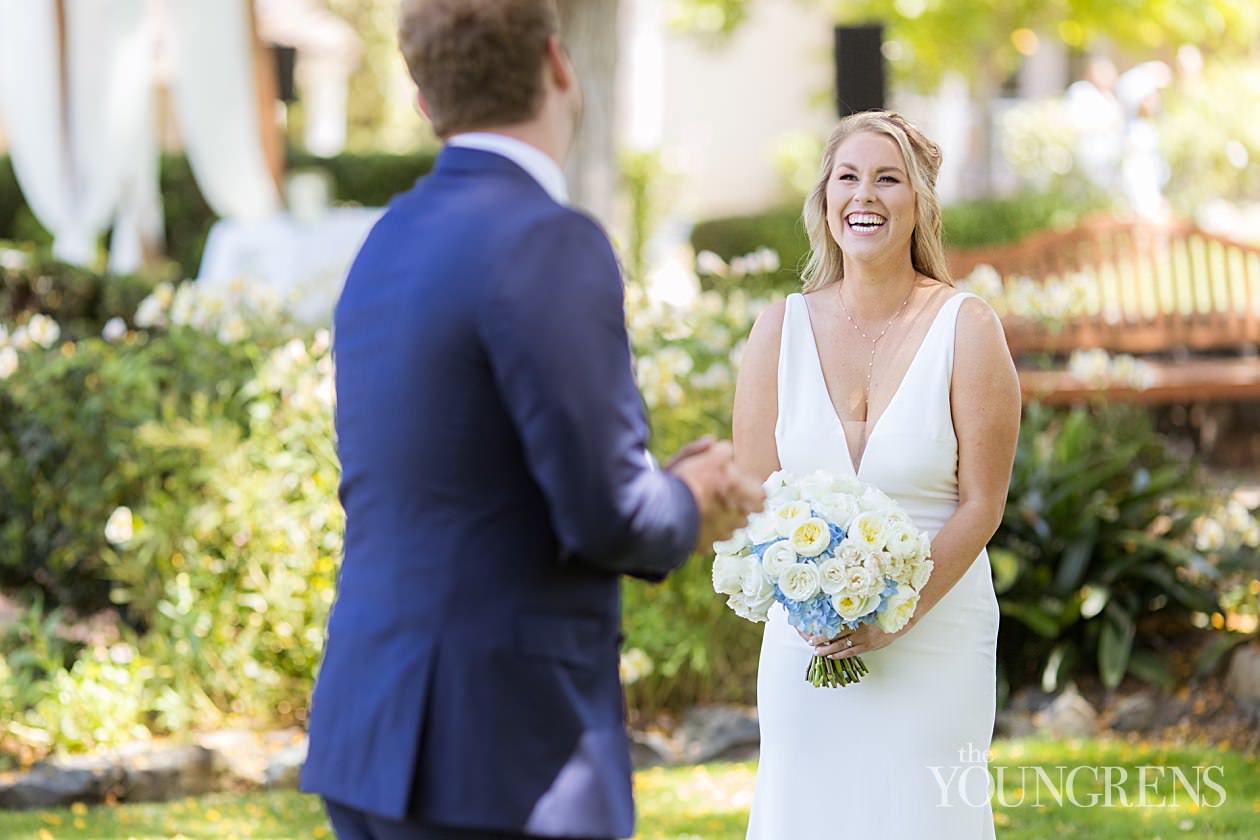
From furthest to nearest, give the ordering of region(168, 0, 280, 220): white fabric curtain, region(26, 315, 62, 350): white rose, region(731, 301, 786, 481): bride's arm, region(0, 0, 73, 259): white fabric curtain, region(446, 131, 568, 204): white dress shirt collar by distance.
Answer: region(168, 0, 280, 220): white fabric curtain
region(0, 0, 73, 259): white fabric curtain
region(26, 315, 62, 350): white rose
region(731, 301, 786, 481): bride's arm
region(446, 131, 568, 204): white dress shirt collar

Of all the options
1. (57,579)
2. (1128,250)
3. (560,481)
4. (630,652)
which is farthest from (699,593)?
(1128,250)

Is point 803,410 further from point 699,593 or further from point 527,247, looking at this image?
point 699,593

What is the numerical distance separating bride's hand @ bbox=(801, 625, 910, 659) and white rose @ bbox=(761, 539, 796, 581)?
0.18 metres

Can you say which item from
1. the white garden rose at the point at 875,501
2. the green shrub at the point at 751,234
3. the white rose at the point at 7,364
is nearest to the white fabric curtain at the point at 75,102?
the white rose at the point at 7,364

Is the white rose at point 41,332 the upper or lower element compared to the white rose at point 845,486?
upper

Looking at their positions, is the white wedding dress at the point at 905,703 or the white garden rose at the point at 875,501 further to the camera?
the white wedding dress at the point at 905,703

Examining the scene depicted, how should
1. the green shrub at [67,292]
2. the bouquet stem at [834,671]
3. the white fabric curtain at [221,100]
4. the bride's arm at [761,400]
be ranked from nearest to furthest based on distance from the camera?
1. the bouquet stem at [834,671]
2. the bride's arm at [761,400]
3. the green shrub at [67,292]
4. the white fabric curtain at [221,100]

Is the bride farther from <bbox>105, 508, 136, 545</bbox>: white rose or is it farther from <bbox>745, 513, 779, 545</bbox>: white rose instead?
<bbox>105, 508, 136, 545</bbox>: white rose

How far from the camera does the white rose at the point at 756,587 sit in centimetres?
311

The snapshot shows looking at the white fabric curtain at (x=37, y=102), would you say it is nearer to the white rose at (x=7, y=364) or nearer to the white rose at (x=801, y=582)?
the white rose at (x=7, y=364)

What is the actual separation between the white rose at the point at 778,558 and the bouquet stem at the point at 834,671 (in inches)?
11.1

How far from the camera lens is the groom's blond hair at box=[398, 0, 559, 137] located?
208 cm

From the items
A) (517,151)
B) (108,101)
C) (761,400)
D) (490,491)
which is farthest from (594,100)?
(490,491)

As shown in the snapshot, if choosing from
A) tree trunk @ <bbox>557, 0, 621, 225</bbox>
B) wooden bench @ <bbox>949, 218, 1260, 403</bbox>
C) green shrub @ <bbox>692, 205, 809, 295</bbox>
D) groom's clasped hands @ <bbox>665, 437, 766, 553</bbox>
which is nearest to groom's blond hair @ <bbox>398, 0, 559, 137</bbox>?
groom's clasped hands @ <bbox>665, 437, 766, 553</bbox>
